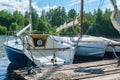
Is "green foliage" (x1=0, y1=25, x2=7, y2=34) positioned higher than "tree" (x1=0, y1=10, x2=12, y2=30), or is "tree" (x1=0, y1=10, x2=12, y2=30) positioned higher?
"tree" (x1=0, y1=10, x2=12, y2=30)

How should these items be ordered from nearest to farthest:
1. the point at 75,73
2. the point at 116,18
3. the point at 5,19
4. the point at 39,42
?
the point at 116,18, the point at 75,73, the point at 39,42, the point at 5,19

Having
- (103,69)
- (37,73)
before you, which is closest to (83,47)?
(103,69)

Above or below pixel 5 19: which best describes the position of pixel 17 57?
below

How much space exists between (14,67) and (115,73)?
9658 millimetres

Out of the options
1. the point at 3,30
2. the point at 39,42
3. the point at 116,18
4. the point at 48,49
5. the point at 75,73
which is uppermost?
the point at 116,18

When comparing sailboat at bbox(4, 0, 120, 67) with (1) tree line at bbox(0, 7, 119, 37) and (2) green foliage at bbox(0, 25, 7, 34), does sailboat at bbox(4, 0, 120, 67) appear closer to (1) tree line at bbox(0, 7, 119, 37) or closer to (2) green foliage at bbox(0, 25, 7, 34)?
(1) tree line at bbox(0, 7, 119, 37)

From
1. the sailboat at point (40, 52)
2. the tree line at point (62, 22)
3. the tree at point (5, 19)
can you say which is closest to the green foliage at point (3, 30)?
the tree line at point (62, 22)

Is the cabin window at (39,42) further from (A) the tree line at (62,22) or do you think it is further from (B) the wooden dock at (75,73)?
(A) the tree line at (62,22)

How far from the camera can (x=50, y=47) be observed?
20.5 m

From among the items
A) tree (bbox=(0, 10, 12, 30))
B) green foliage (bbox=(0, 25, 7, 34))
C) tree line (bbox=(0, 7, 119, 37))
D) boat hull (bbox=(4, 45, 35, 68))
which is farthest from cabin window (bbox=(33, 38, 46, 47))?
tree (bbox=(0, 10, 12, 30))

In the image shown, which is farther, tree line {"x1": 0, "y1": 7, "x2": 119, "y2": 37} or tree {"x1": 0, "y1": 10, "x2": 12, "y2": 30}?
tree {"x1": 0, "y1": 10, "x2": 12, "y2": 30}

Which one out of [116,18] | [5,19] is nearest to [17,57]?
[116,18]

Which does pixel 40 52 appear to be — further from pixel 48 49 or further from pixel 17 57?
pixel 17 57

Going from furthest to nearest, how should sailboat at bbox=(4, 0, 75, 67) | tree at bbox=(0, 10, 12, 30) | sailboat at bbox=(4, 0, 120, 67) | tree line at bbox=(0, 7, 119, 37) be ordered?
tree at bbox=(0, 10, 12, 30) → tree line at bbox=(0, 7, 119, 37) → sailboat at bbox=(4, 0, 120, 67) → sailboat at bbox=(4, 0, 75, 67)
